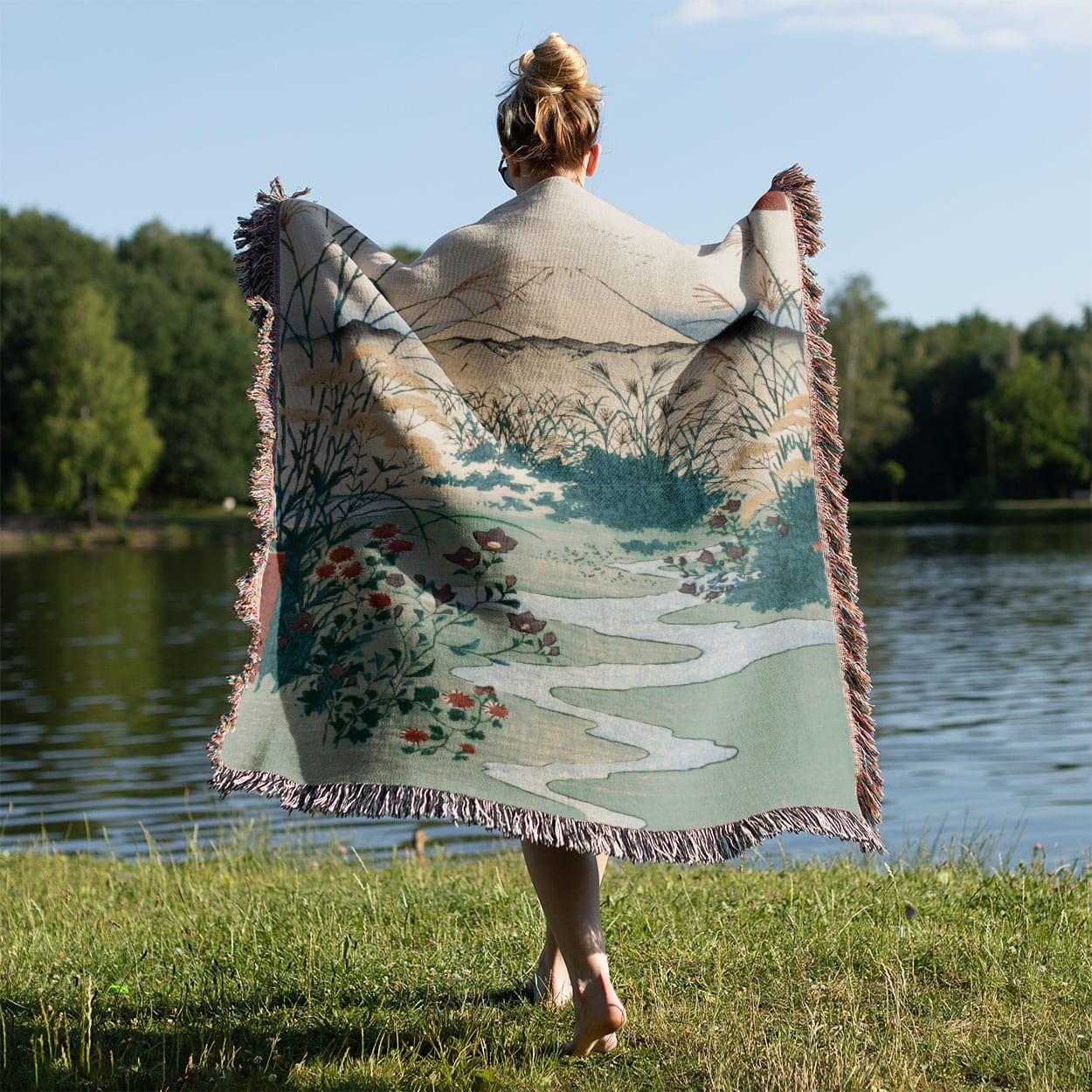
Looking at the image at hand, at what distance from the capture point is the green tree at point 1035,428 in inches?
2665

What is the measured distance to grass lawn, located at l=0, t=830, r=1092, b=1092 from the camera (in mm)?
2834

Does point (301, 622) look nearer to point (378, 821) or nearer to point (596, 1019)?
point (596, 1019)

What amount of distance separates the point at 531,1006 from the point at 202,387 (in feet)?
183

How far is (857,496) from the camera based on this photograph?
75.8 meters

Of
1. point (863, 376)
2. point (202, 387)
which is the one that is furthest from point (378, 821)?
point (863, 376)

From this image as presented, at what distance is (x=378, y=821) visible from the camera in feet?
30.4

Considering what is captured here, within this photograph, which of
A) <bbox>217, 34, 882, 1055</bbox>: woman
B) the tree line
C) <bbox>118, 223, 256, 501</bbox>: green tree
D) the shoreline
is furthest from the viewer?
<bbox>118, 223, 256, 501</bbox>: green tree

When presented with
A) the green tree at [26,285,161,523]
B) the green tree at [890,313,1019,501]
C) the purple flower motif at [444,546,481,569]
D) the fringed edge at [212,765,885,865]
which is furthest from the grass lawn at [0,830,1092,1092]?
the green tree at [890,313,1019,501]

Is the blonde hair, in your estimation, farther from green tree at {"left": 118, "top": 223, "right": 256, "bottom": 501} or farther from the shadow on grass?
green tree at {"left": 118, "top": 223, "right": 256, "bottom": 501}

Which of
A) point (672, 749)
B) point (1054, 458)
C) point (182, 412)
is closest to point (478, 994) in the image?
point (672, 749)

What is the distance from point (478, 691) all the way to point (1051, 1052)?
1409 mm

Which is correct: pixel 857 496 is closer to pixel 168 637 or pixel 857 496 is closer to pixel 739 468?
pixel 168 637

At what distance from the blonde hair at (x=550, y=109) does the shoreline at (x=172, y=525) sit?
135 feet

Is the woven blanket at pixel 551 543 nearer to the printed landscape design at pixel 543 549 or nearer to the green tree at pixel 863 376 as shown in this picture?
the printed landscape design at pixel 543 549
